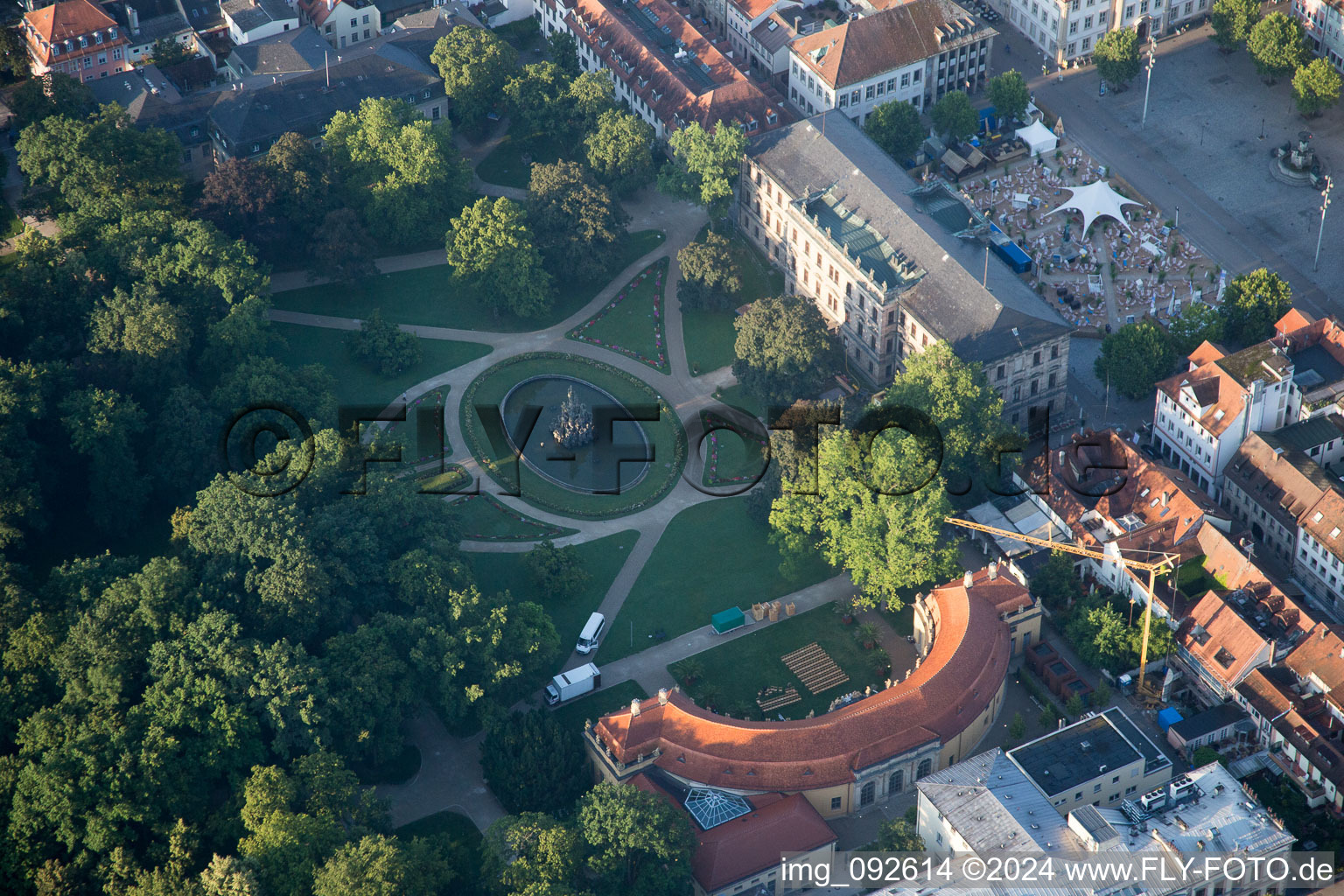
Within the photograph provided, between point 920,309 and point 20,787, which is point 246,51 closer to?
point 920,309

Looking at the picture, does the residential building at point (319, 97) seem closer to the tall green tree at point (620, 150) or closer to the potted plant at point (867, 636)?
the tall green tree at point (620, 150)

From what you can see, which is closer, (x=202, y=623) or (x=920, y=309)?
(x=202, y=623)

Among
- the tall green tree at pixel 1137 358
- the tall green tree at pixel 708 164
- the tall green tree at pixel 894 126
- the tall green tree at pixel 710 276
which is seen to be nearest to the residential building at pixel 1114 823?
the tall green tree at pixel 1137 358

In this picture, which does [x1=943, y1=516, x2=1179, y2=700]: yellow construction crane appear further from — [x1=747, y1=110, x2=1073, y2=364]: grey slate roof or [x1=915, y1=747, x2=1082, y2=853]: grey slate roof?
[x1=915, y1=747, x2=1082, y2=853]: grey slate roof

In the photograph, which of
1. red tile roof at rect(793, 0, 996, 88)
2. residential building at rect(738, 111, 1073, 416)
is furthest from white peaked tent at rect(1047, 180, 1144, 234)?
red tile roof at rect(793, 0, 996, 88)

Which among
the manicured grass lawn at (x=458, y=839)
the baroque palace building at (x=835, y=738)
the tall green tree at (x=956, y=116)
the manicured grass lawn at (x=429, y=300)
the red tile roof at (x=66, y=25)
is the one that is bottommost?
the manicured grass lawn at (x=458, y=839)

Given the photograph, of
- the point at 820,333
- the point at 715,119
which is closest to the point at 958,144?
the point at 715,119

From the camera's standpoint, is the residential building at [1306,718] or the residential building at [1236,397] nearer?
the residential building at [1306,718]
